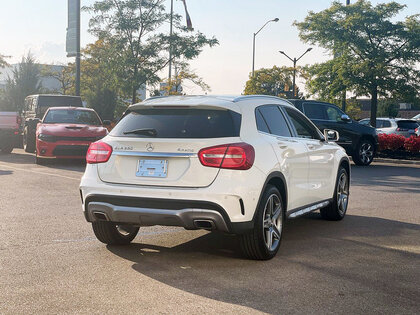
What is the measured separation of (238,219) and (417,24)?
1285 inches

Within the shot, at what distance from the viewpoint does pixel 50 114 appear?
18.7 m

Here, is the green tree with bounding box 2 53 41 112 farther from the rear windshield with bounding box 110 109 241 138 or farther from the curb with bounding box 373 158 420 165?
the rear windshield with bounding box 110 109 241 138

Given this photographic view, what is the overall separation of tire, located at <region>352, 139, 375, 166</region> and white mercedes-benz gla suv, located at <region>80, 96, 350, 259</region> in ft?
45.4

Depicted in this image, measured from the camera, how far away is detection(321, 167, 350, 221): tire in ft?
28.7

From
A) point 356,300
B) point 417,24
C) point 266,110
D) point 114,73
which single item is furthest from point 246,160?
point 417,24

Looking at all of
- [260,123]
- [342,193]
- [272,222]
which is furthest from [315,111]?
[272,222]

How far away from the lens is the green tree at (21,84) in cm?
6078

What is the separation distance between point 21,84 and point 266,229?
191 ft

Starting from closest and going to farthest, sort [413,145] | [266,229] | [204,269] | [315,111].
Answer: [204,269] → [266,229] → [315,111] → [413,145]

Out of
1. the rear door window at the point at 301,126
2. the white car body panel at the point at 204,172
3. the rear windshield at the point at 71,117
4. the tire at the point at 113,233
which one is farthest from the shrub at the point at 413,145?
the tire at the point at 113,233

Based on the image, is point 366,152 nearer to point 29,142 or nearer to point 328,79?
point 29,142

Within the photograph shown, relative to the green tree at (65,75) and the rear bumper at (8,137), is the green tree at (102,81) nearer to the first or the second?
the green tree at (65,75)

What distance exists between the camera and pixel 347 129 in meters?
20.1

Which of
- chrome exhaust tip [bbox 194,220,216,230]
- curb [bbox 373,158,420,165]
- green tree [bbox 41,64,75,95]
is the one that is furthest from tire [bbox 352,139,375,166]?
green tree [bbox 41,64,75,95]
